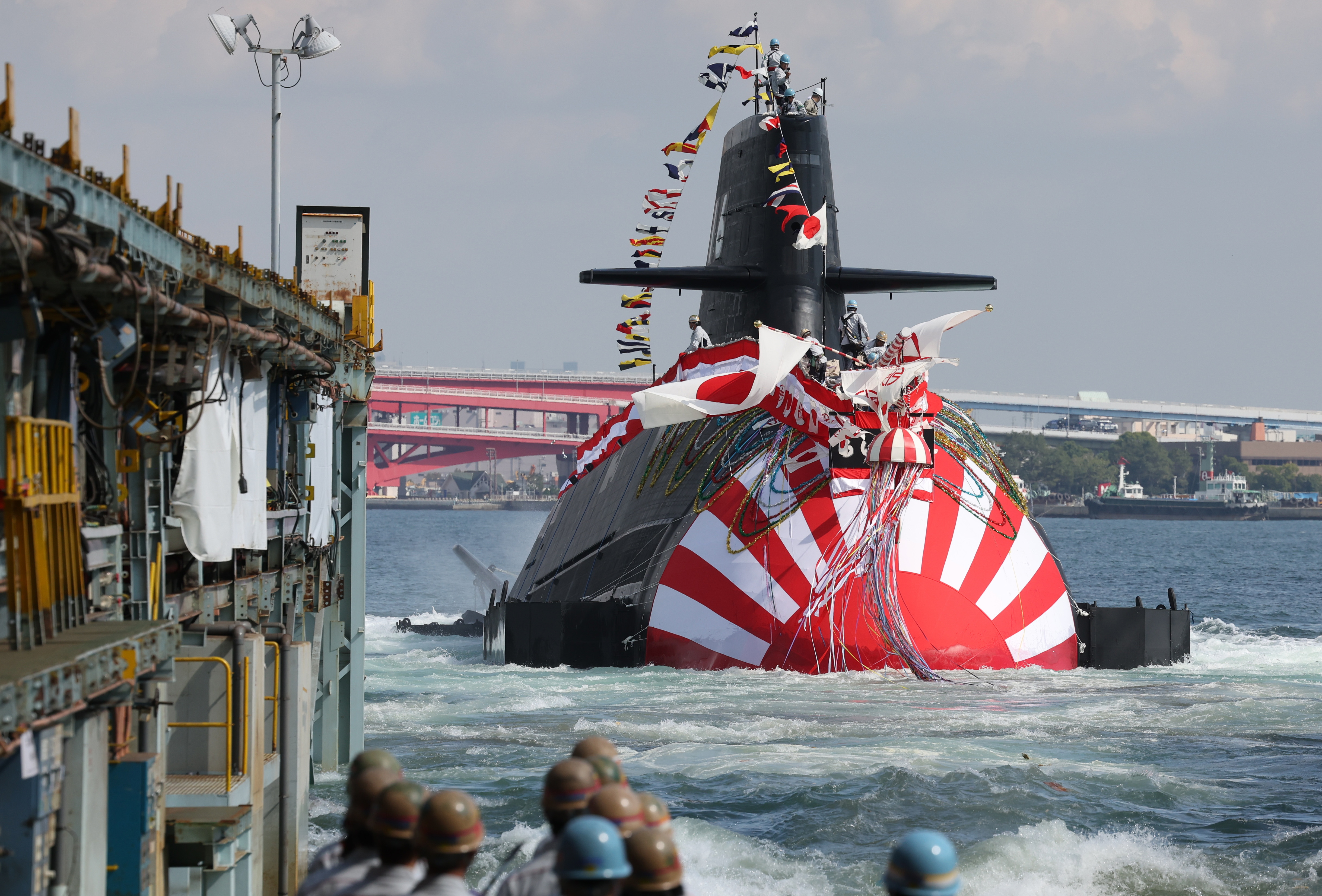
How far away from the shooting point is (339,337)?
1669 centimetres

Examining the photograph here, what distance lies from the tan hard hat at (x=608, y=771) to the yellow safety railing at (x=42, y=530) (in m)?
3.60

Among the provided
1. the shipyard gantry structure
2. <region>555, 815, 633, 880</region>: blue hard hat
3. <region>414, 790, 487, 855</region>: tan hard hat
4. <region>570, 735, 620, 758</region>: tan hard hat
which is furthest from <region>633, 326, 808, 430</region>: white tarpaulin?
<region>555, 815, 633, 880</region>: blue hard hat

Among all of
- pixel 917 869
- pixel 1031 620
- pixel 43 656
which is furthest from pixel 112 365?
pixel 1031 620

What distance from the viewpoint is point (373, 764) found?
6.28 meters

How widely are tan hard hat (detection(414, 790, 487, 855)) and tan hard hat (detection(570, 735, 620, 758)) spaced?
1139 millimetres

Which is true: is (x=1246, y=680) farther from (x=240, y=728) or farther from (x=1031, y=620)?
(x=240, y=728)

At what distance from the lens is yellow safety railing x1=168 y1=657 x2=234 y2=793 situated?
979 cm

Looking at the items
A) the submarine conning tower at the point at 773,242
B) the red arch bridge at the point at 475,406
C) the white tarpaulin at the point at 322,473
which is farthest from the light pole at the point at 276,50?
the red arch bridge at the point at 475,406

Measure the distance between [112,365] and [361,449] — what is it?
9.42m

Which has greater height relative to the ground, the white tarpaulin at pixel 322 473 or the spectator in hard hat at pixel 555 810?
the white tarpaulin at pixel 322 473

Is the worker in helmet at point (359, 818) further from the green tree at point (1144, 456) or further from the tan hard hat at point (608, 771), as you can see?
the green tree at point (1144, 456)

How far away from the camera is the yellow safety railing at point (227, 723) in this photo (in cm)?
979

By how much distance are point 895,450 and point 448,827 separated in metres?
18.3

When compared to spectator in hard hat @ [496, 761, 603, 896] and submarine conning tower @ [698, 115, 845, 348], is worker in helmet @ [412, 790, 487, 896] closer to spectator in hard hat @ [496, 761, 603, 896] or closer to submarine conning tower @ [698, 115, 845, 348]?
spectator in hard hat @ [496, 761, 603, 896]
